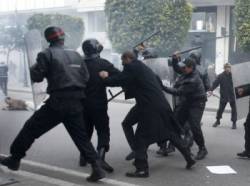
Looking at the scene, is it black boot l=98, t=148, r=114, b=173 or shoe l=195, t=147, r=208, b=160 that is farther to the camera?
shoe l=195, t=147, r=208, b=160

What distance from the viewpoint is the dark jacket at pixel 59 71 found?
517 cm

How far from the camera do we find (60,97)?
206 inches

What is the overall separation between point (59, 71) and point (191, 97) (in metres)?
2.07

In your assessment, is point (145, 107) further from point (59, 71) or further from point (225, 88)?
point (225, 88)

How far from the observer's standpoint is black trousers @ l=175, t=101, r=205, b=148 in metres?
6.56

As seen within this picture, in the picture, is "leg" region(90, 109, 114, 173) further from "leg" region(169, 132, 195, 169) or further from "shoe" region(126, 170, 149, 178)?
"leg" region(169, 132, 195, 169)

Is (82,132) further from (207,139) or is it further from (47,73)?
(207,139)

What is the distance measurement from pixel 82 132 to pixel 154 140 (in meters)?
0.87

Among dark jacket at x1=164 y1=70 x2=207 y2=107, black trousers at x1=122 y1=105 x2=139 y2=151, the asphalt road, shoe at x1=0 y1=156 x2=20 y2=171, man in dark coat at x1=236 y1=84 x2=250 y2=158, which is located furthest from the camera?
man in dark coat at x1=236 y1=84 x2=250 y2=158

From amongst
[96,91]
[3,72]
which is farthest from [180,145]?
[3,72]

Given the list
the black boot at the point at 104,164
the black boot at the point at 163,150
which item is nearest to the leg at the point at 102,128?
the black boot at the point at 104,164

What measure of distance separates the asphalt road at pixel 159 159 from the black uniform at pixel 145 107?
15.5 inches

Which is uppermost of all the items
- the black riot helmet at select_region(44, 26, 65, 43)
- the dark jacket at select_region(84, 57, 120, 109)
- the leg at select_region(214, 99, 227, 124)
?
the black riot helmet at select_region(44, 26, 65, 43)

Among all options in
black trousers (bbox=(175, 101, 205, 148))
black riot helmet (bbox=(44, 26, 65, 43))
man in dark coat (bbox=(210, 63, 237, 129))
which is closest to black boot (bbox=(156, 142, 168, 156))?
black trousers (bbox=(175, 101, 205, 148))
